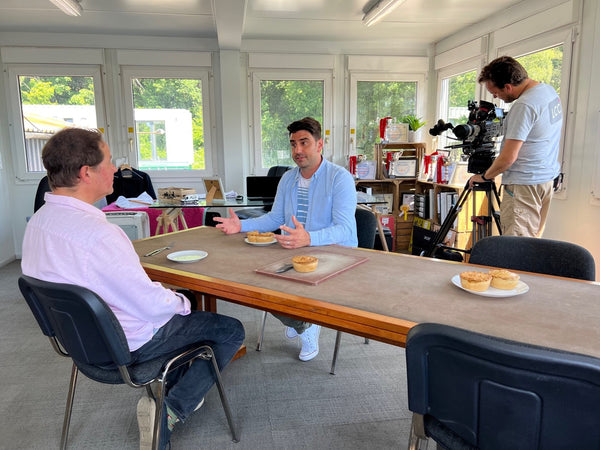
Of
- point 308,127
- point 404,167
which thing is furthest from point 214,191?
point 404,167

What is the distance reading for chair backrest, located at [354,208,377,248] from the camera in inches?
91.4

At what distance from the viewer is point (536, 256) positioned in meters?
1.63

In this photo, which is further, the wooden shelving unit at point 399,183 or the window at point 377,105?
the window at point 377,105

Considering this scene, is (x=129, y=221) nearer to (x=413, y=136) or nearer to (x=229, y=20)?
(x=229, y=20)

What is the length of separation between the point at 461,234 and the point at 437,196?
0.60m

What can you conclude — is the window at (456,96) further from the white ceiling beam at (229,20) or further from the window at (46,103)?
the window at (46,103)

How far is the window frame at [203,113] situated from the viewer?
5.04 meters

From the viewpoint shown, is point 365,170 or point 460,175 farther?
point 365,170

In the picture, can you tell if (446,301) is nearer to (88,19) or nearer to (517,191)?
(517,191)

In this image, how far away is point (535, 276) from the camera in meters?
1.44

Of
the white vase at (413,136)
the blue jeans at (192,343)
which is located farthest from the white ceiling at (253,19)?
the blue jeans at (192,343)

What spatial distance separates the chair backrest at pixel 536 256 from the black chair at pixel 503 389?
3.09ft

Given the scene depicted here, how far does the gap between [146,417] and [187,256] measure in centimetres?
61

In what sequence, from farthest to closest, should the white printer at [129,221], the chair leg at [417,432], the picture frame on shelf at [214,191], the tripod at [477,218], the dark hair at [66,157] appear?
the picture frame on shelf at [214,191] → the white printer at [129,221] → the tripod at [477,218] → the dark hair at [66,157] → the chair leg at [417,432]
